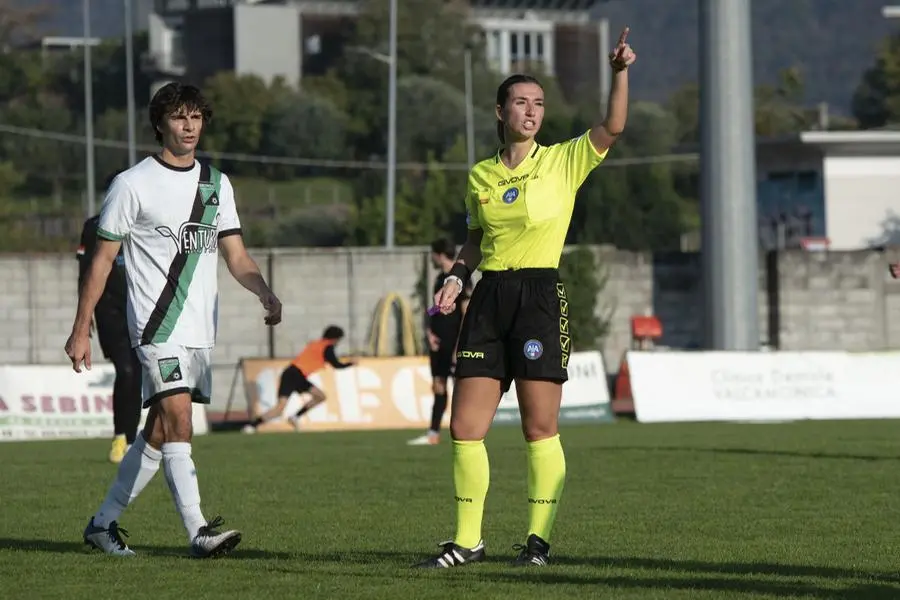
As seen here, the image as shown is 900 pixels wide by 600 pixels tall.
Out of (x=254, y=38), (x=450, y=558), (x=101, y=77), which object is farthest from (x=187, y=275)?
(x=101, y=77)

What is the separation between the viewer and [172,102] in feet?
28.9

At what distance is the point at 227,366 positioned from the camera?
1308 inches

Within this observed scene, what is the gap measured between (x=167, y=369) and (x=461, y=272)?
1408 millimetres

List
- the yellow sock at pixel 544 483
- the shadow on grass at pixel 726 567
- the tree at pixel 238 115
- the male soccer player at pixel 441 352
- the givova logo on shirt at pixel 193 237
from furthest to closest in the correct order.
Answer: the tree at pixel 238 115 < the male soccer player at pixel 441 352 < the givova logo on shirt at pixel 193 237 < the yellow sock at pixel 544 483 < the shadow on grass at pixel 726 567

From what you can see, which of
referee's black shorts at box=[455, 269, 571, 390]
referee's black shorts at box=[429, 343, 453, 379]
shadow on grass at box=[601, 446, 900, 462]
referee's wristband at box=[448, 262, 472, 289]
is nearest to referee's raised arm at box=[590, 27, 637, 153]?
referee's black shorts at box=[455, 269, 571, 390]

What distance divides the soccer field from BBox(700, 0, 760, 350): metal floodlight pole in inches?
476

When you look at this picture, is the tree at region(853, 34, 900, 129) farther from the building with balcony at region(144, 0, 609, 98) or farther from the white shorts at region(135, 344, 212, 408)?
the white shorts at region(135, 344, 212, 408)

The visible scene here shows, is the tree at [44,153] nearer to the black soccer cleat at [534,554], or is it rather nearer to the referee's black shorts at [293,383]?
the referee's black shorts at [293,383]

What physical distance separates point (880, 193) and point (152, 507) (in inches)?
1561

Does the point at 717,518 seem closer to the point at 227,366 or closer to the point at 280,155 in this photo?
the point at 227,366

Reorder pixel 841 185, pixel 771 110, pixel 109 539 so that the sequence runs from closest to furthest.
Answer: pixel 109 539 < pixel 841 185 < pixel 771 110

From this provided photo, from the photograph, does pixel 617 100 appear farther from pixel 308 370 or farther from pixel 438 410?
pixel 308 370

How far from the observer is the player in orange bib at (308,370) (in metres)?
23.9

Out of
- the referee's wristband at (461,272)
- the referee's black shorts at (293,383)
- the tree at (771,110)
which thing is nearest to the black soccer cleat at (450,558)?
the referee's wristband at (461,272)
